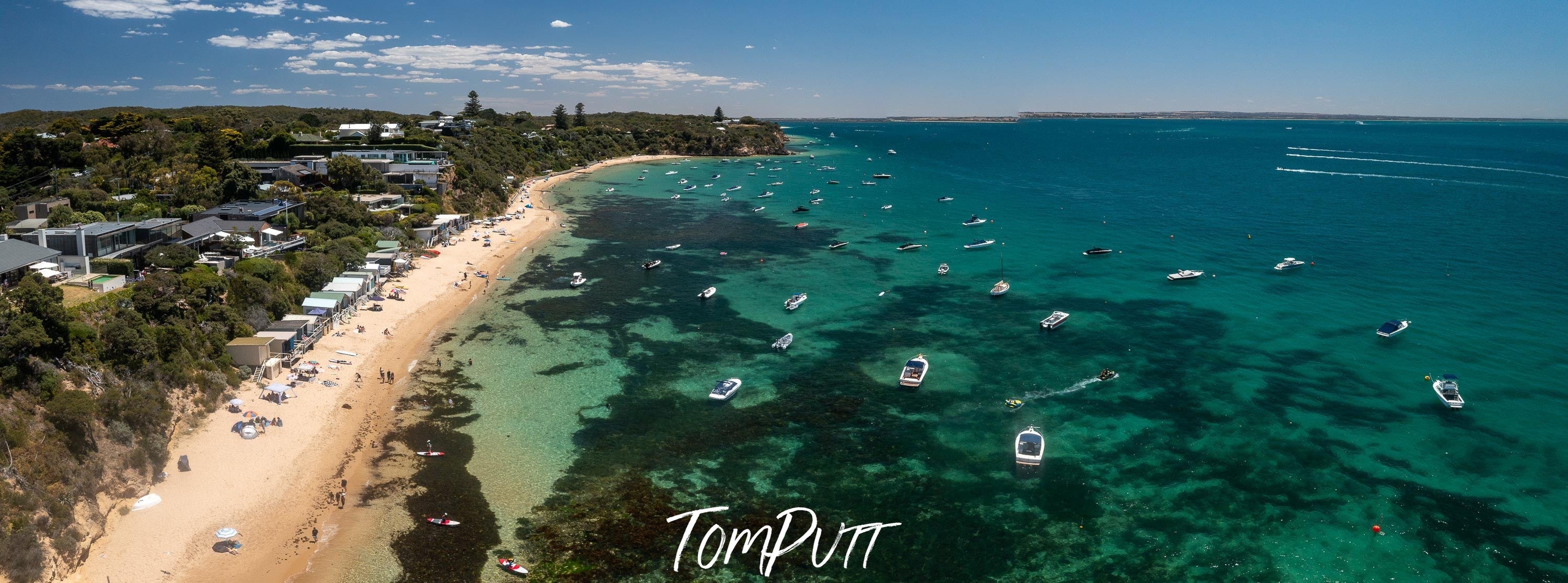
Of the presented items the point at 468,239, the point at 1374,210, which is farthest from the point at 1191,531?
the point at 1374,210

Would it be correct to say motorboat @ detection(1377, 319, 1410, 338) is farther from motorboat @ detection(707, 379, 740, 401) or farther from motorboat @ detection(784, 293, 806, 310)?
motorboat @ detection(707, 379, 740, 401)

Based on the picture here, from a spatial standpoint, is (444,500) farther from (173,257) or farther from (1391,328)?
(1391,328)

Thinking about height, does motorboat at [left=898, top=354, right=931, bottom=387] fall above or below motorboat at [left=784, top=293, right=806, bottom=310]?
below

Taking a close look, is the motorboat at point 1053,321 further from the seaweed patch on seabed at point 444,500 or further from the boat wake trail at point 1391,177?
the boat wake trail at point 1391,177

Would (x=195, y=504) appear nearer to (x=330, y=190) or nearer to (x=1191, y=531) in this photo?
(x=1191, y=531)

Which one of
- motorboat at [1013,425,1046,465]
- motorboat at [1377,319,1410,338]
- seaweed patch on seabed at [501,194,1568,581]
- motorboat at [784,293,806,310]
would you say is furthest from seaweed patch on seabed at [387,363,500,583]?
motorboat at [1377,319,1410,338]

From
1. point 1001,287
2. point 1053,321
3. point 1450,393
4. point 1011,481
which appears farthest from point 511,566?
point 1450,393
